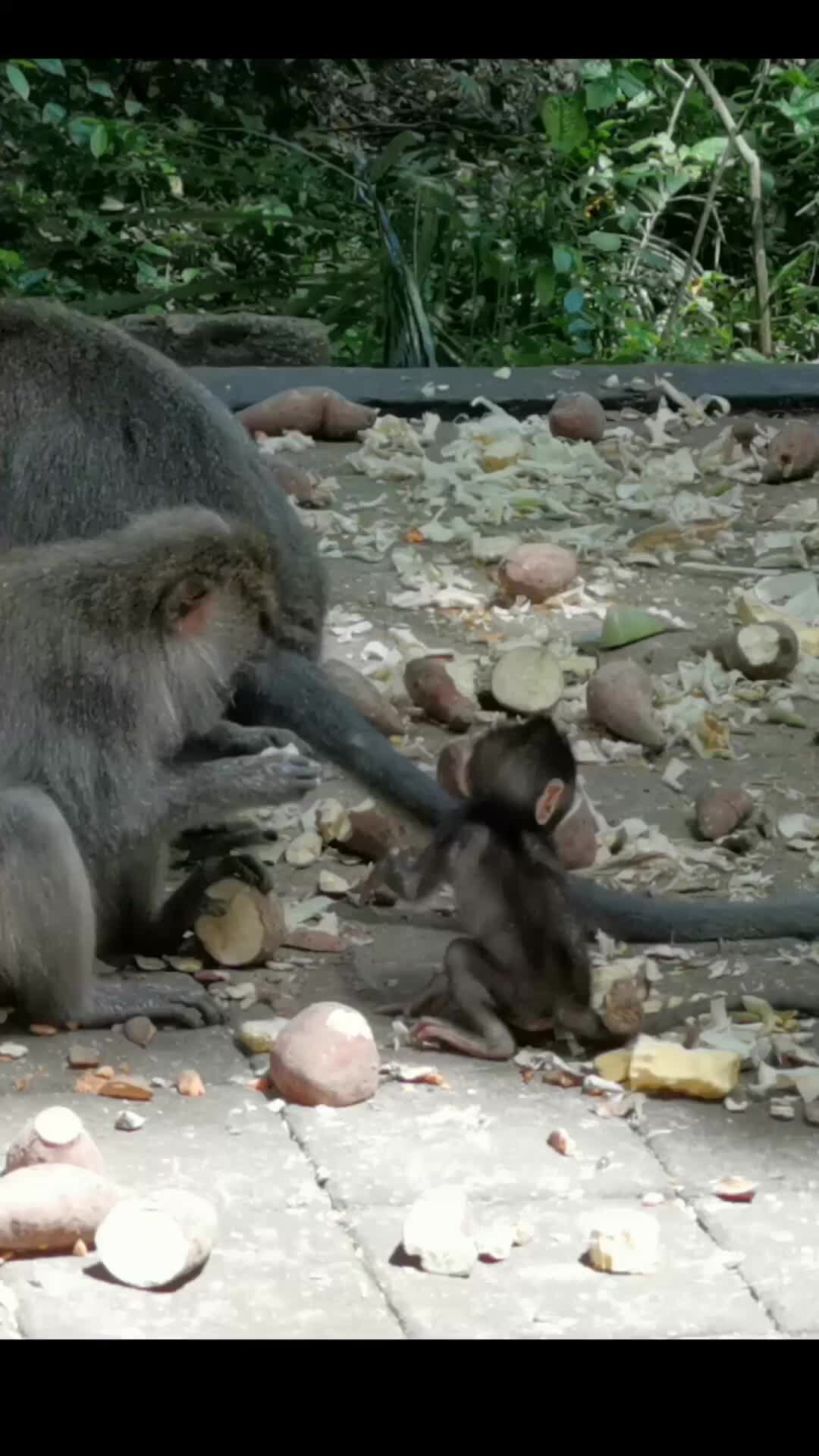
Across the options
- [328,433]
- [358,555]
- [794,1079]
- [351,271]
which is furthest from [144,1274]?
[351,271]

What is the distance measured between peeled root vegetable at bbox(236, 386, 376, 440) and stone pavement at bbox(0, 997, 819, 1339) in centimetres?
432

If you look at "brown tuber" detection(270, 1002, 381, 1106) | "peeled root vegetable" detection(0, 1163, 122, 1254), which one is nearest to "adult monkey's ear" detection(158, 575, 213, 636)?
"brown tuber" detection(270, 1002, 381, 1106)

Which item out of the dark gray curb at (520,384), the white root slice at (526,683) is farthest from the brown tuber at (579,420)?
the white root slice at (526,683)

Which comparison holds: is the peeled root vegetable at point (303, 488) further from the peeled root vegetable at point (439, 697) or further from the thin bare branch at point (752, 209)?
the thin bare branch at point (752, 209)

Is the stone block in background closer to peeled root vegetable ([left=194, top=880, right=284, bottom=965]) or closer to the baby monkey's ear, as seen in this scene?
peeled root vegetable ([left=194, top=880, right=284, bottom=965])

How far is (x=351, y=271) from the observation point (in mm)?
10711

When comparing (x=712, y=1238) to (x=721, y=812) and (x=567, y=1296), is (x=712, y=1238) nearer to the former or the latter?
(x=567, y=1296)

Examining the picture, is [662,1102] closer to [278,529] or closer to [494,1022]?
[494,1022]

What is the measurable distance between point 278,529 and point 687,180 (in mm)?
6722

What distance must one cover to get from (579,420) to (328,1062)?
4.68 meters

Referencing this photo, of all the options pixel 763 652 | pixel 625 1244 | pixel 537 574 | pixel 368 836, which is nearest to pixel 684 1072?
pixel 625 1244

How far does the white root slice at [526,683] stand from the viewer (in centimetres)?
555

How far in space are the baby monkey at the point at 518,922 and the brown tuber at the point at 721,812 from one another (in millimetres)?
1061

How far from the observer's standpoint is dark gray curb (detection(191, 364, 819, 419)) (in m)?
8.23
